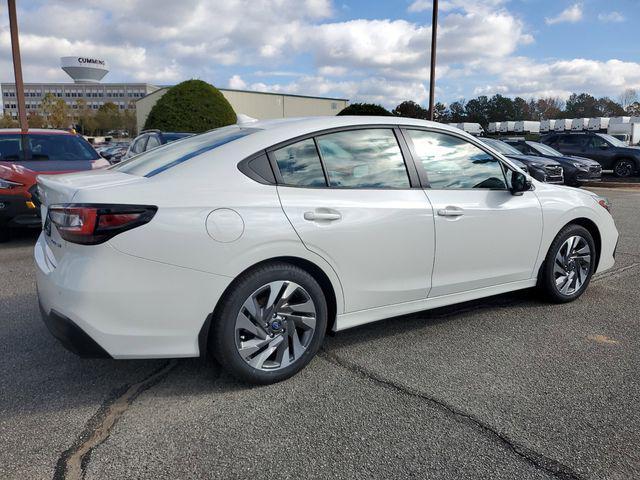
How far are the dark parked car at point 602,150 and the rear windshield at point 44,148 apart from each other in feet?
58.2

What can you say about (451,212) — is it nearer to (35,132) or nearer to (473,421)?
(473,421)

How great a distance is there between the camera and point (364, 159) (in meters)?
3.45

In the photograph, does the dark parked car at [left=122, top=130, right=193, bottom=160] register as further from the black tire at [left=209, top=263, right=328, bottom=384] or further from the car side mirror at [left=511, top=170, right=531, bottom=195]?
the black tire at [left=209, top=263, right=328, bottom=384]

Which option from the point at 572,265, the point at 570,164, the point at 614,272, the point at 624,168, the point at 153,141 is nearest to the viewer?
the point at 572,265

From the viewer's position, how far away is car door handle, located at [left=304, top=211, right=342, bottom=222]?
3062 millimetres

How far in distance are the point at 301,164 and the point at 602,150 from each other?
20.2 m

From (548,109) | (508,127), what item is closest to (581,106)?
(548,109)

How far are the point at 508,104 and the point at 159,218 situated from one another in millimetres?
106619

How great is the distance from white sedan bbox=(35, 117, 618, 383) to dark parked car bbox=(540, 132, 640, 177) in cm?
1812

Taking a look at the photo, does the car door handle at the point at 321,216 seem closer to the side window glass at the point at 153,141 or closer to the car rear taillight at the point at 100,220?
the car rear taillight at the point at 100,220

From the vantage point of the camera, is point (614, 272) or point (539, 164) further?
point (539, 164)

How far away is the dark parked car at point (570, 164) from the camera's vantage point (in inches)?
624

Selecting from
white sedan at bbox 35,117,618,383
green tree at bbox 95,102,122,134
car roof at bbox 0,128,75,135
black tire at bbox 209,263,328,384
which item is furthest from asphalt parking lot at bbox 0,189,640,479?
green tree at bbox 95,102,122,134

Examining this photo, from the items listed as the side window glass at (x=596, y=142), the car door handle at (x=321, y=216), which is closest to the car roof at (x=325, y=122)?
the car door handle at (x=321, y=216)
